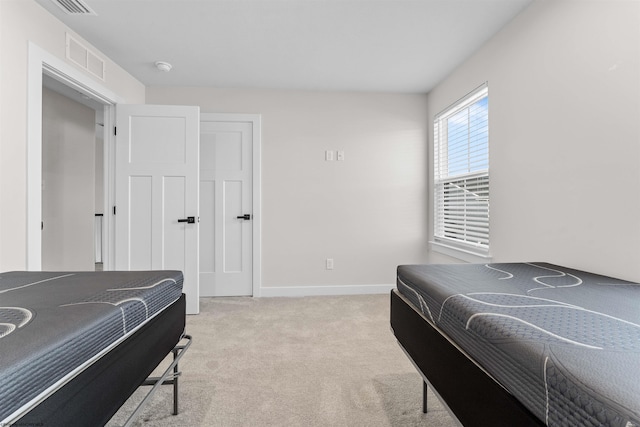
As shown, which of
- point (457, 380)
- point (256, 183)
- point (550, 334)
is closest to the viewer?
point (550, 334)

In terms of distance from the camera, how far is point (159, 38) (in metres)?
2.52

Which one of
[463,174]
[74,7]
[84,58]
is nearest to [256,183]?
[84,58]

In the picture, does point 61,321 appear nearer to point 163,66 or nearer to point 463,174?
point 163,66

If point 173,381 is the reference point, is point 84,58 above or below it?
above

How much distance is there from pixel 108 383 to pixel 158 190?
2.52 meters

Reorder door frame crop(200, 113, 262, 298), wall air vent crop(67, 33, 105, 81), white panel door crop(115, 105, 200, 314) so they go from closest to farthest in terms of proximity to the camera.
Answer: wall air vent crop(67, 33, 105, 81)
white panel door crop(115, 105, 200, 314)
door frame crop(200, 113, 262, 298)

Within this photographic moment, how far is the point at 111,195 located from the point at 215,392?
2.25 metres

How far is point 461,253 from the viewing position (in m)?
2.98

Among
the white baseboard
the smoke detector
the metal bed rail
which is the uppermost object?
the smoke detector

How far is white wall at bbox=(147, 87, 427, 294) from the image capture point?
143 inches

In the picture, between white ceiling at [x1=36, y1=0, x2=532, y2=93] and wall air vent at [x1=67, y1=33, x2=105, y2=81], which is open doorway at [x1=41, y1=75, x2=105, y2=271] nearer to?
wall air vent at [x1=67, y1=33, x2=105, y2=81]

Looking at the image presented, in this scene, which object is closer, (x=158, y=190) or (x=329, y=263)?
(x=158, y=190)

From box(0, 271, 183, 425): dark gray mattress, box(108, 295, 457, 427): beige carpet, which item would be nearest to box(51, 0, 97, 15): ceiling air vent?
box(0, 271, 183, 425): dark gray mattress

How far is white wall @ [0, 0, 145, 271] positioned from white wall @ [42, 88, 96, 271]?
5.36 ft
